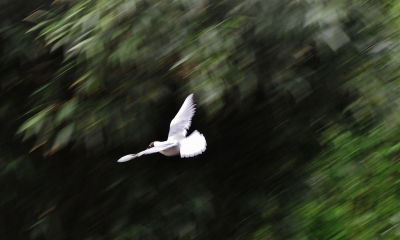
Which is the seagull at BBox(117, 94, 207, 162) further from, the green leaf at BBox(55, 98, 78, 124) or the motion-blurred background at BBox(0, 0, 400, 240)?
the green leaf at BBox(55, 98, 78, 124)

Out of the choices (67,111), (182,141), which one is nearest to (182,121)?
(182,141)

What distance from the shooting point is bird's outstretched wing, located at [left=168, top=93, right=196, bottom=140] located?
1.45m

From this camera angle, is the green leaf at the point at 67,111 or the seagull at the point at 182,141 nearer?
the seagull at the point at 182,141

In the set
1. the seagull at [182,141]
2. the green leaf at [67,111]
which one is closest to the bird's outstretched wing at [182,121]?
the seagull at [182,141]

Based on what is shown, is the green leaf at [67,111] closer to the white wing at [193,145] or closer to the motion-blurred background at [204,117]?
the motion-blurred background at [204,117]

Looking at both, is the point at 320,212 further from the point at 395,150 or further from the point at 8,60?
the point at 8,60

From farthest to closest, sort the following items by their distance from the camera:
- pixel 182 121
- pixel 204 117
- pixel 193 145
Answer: pixel 204 117 < pixel 182 121 < pixel 193 145

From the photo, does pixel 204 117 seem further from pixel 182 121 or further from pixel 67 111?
pixel 67 111

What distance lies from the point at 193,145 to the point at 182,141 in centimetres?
7

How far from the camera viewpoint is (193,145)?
1.32 meters

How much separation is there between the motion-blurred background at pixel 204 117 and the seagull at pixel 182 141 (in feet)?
0.19

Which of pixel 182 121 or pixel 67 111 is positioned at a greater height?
pixel 67 111

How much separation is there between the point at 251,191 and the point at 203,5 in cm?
76

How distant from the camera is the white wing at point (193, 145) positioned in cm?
128
